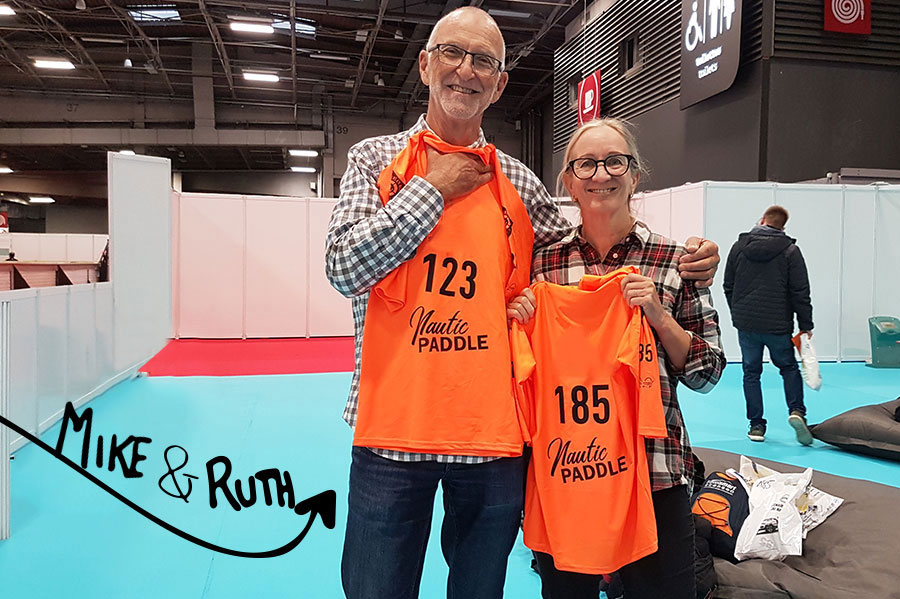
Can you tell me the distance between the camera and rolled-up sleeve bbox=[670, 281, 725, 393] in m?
1.44

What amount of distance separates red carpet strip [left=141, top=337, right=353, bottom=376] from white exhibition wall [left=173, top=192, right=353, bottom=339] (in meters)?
0.30

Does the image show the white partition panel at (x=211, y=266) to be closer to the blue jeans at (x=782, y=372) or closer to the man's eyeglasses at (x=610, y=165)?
the blue jeans at (x=782, y=372)

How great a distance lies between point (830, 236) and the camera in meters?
7.77

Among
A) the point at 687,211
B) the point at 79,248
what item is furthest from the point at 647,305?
the point at 79,248

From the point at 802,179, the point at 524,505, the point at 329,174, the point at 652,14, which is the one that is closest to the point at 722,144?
the point at 802,179

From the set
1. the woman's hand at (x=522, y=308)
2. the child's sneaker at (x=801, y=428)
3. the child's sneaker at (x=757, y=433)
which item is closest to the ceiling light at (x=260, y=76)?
the child's sneaker at (x=757, y=433)

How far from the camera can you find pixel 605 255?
1.54m

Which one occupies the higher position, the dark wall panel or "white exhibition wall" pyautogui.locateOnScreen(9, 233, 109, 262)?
the dark wall panel

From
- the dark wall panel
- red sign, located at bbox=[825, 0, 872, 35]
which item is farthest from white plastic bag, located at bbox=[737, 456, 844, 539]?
red sign, located at bbox=[825, 0, 872, 35]

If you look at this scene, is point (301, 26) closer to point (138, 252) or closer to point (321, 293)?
point (321, 293)

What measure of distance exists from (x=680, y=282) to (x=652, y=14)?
9869 millimetres

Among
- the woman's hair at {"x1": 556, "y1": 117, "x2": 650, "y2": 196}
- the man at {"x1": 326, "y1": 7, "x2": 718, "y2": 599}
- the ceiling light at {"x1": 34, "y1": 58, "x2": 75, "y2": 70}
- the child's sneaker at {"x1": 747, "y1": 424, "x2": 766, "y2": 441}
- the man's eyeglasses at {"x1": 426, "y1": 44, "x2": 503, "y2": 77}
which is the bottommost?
the child's sneaker at {"x1": 747, "y1": 424, "x2": 766, "y2": 441}

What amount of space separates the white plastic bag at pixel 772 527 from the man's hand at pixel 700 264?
149 cm

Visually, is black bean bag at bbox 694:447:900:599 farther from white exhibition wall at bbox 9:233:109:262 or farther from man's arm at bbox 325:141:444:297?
white exhibition wall at bbox 9:233:109:262
